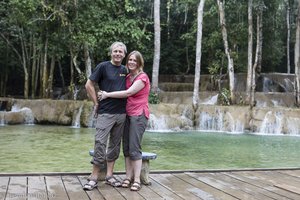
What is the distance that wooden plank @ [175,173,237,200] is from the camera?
437 centimetres

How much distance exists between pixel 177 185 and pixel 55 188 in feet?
4.30

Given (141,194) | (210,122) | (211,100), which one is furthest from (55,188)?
(211,100)

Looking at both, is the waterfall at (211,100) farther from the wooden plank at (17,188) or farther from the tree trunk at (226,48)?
the wooden plank at (17,188)

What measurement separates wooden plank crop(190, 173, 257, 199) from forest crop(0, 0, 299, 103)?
12.4 m

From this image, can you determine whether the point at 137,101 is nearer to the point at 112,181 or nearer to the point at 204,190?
the point at 112,181

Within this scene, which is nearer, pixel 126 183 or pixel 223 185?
pixel 126 183

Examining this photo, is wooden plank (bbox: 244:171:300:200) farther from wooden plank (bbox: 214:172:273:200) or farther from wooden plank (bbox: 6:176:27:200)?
wooden plank (bbox: 6:176:27:200)

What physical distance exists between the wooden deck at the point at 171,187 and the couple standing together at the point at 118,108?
0.87ft

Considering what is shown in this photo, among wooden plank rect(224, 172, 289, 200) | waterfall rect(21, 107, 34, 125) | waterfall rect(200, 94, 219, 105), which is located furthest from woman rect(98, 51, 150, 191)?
waterfall rect(200, 94, 219, 105)

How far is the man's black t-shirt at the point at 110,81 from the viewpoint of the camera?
4.66m

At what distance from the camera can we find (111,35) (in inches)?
719

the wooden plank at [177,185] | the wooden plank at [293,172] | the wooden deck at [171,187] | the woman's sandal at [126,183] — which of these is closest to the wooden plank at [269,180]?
the wooden deck at [171,187]

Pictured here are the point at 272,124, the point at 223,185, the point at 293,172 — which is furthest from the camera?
the point at 272,124

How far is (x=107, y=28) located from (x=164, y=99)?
4585 mm
